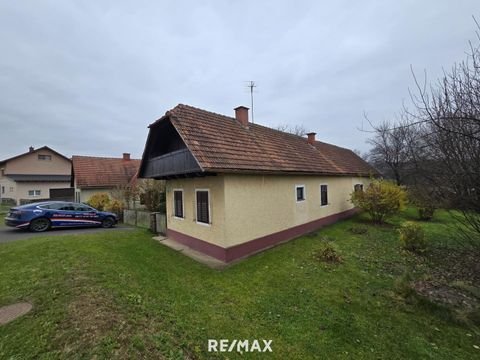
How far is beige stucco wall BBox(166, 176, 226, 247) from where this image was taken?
25.1ft

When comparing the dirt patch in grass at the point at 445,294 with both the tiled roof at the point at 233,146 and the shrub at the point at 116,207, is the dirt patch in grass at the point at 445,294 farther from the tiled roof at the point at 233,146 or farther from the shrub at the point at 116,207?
the shrub at the point at 116,207

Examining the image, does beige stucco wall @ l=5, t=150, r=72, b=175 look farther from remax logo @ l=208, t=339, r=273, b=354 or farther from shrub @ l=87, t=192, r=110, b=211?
remax logo @ l=208, t=339, r=273, b=354

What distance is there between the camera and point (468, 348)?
384 centimetres

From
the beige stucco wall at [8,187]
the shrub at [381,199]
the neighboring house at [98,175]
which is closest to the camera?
the shrub at [381,199]

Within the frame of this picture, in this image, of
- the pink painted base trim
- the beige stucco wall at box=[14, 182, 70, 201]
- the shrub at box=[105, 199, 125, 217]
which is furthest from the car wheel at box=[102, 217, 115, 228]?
the beige stucco wall at box=[14, 182, 70, 201]

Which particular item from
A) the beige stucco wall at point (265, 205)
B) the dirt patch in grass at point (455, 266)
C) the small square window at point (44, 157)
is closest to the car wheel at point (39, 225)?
the beige stucco wall at point (265, 205)

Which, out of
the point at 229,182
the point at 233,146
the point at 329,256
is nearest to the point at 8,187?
the point at 233,146

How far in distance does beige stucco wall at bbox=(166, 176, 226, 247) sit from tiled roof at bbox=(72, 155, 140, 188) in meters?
13.9

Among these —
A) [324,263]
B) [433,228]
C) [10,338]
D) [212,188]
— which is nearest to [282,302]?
[324,263]

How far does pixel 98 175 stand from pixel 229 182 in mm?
20826

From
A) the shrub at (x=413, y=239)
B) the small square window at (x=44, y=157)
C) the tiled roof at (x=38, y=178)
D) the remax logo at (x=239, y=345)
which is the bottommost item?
the remax logo at (x=239, y=345)

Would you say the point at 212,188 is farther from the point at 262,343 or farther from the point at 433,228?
the point at 433,228

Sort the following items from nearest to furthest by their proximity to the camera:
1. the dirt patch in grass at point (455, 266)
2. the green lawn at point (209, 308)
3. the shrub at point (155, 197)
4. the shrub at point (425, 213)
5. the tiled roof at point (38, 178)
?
the green lawn at point (209, 308), the dirt patch in grass at point (455, 266), the shrub at point (155, 197), the shrub at point (425, 213), the tiled roof at point (38, 178)

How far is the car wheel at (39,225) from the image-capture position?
12.0m
